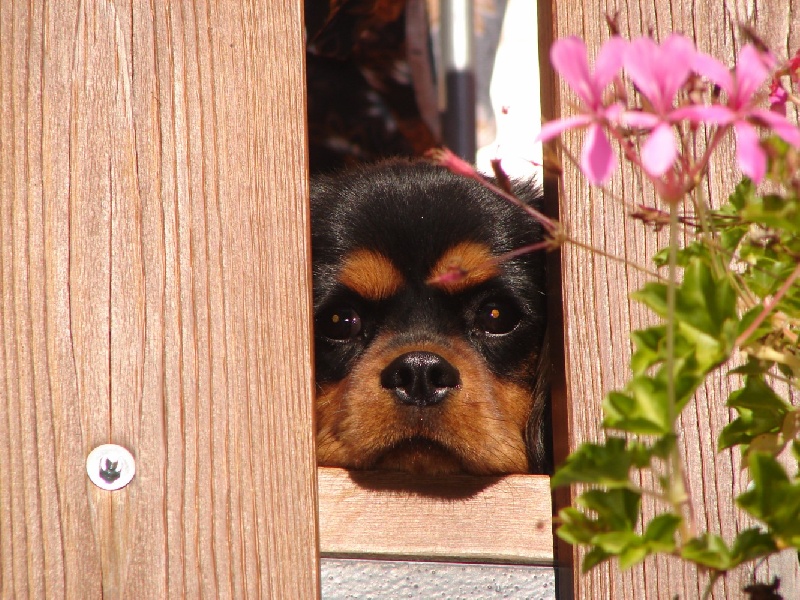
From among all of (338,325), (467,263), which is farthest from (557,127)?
(338,325)

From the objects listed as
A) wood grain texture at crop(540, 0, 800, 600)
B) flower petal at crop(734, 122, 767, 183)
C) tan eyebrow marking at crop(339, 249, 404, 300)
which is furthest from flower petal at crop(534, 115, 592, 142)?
tan eyebrow marking at crop(339, 249, 404, 300)

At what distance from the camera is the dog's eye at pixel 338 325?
2.81 meters

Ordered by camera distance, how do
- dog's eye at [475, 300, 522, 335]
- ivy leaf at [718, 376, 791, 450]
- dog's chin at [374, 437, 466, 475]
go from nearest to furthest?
ivy leaf at [718, 376, 791, 450] < dog's chin at [374, 437, 466, 475] < dog's eye at [475, 300, 522, 335]

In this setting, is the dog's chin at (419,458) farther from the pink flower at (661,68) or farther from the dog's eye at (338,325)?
the pink flower at (661,68)

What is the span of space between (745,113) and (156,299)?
1.17 m

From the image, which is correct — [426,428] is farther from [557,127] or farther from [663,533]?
[557,127]

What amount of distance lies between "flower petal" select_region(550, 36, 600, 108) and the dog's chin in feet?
5.35

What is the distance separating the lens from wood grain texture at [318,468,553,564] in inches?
69.2

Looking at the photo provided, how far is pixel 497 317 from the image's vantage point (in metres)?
2.77

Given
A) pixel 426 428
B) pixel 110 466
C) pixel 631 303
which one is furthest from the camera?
pixel 426 428

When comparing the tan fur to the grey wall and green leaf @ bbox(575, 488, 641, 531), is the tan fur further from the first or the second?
green leaf @ bbox(575, 488, 641, 531)

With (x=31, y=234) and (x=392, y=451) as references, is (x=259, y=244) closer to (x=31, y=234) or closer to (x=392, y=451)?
(x=31, y=234)

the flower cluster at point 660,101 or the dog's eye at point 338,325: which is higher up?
the flower cluster at point 660,101

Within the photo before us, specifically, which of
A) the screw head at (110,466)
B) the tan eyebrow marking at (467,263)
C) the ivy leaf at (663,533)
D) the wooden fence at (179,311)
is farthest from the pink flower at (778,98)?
the tan eyebrow marking at (467,263)
